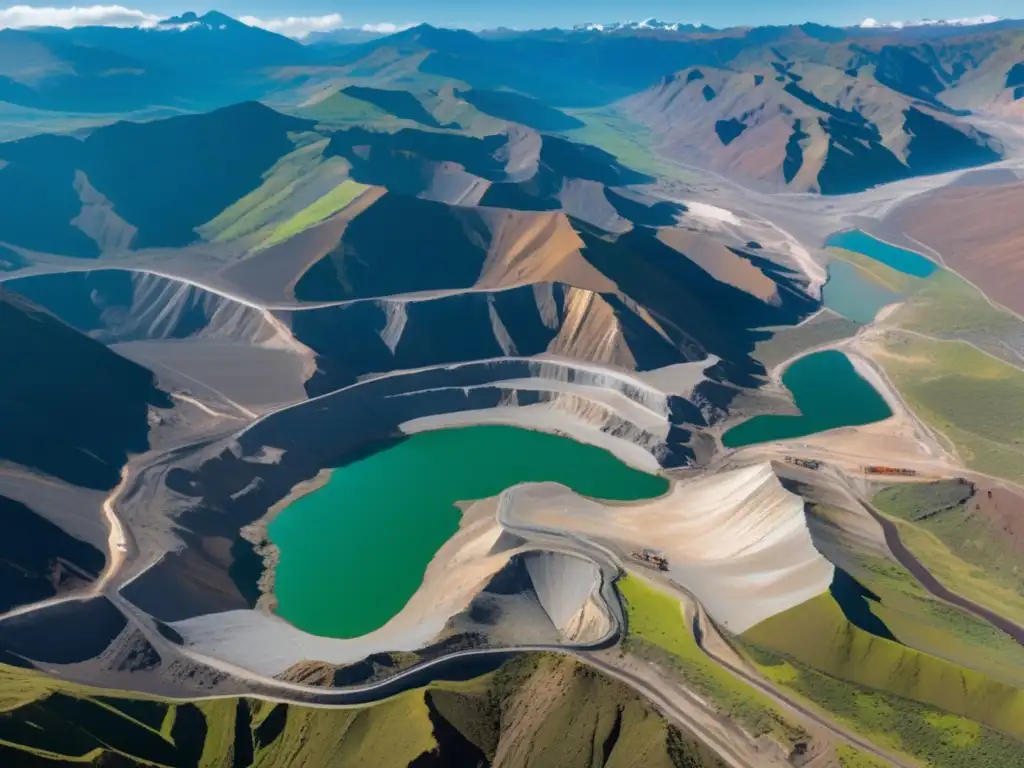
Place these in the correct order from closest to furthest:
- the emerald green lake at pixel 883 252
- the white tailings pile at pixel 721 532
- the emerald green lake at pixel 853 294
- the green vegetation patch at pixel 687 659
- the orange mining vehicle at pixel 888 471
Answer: the green vegetation patch at pixel 687 659
the white tailings pile at pixel 721 532
the orange mining vehicle at pixel 888 471
the emerald green lake at pixel 853 294
the emerald green lake at pixel 883 252

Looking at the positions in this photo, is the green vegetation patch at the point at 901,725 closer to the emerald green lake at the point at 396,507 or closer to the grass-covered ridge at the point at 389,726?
the grass-covered ridge at the point at 389,726

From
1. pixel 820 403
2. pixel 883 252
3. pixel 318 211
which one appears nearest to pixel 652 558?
pixel 820 403

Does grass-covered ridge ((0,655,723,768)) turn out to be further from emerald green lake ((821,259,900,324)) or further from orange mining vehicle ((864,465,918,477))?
emerald green lake ((821,259,900,324))

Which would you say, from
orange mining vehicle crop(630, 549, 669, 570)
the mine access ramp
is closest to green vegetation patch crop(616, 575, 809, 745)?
orange mining vehicle crop(630, 549, 669, 570)

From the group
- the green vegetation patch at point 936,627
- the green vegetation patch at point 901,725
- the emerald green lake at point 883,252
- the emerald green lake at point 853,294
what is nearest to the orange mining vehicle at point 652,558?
the green vegetation patch at point 936,627

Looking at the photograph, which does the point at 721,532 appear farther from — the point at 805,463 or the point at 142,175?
the point at 142,175

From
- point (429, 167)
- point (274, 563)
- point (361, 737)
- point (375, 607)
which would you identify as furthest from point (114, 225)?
point (361, 737)
